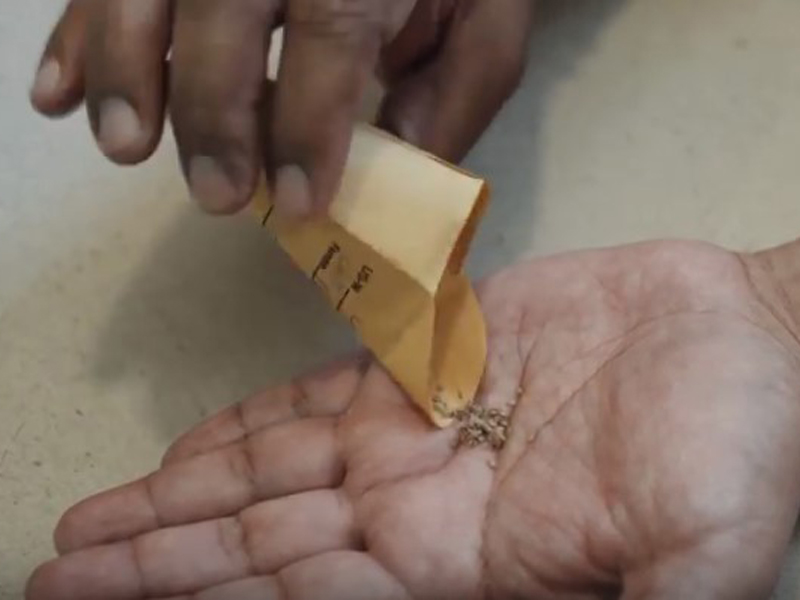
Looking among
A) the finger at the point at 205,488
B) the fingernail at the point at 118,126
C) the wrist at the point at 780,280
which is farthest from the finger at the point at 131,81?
the wrist at the point at 780,280

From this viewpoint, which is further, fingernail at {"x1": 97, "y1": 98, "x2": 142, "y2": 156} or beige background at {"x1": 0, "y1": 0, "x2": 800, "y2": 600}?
beige background at {"x1": 0, "y1": 0, "x2": 800, "y2": 600}

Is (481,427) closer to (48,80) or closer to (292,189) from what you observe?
(292,189)

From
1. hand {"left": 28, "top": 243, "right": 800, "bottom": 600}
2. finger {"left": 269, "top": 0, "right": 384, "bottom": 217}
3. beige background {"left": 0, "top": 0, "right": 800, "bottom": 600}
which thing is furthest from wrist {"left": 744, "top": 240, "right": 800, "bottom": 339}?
finger {"left": 269, "top": 0, "right": 384, "bottom": 217}

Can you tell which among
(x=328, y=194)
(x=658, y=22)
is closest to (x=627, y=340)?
(x=328, y=194)

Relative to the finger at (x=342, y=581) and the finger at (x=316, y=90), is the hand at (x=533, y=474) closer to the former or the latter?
the finger at (x=342, y=581)

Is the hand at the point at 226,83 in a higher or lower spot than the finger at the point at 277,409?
higher

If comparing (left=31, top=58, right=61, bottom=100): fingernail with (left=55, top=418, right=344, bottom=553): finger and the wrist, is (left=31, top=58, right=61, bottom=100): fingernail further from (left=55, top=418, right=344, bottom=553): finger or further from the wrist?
the wrist

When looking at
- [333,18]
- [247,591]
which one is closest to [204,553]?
[247,591]

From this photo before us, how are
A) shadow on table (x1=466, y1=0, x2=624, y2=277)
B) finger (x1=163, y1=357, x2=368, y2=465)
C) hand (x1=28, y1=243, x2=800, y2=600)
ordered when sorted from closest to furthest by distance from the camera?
hand (x1=28, y1=243, x2=800, y2=600) < finger (x1=163, y1=357, x2=368, y2=465) < shadow on table (x1=466, y1=0, x2=624, y2=277)
